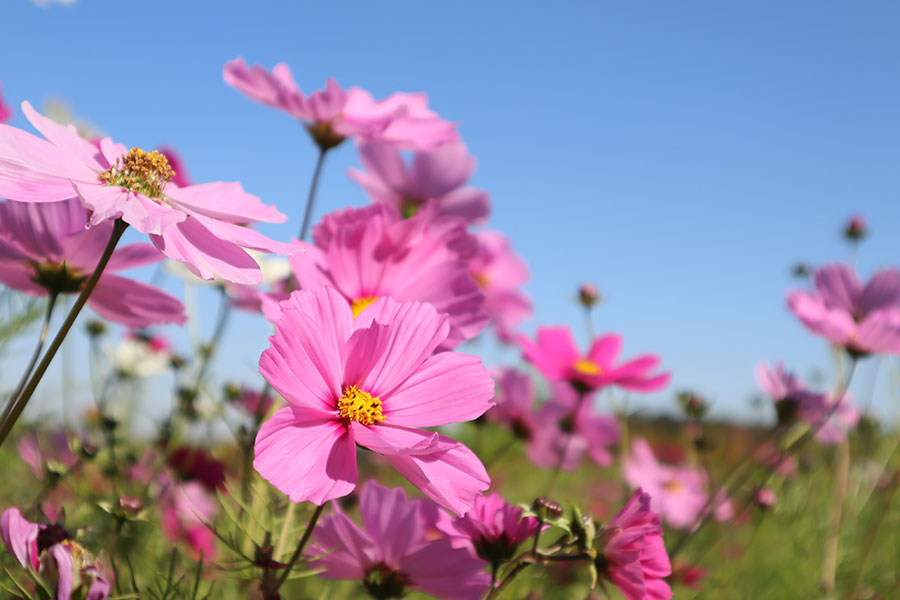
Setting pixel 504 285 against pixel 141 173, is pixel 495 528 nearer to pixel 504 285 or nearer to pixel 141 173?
pixel 141 173

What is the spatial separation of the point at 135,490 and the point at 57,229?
1.80ft

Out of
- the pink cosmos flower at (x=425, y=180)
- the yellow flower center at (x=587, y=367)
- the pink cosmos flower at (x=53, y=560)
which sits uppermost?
the pink cosmos flower at (x=425, y=180)

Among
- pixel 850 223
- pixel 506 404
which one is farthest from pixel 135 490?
pixel 850 223

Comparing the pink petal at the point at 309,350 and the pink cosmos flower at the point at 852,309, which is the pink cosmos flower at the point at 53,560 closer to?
the pink petal at the point at 309,350

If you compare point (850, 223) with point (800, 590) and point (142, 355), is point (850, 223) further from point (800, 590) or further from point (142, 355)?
point (142, 355)

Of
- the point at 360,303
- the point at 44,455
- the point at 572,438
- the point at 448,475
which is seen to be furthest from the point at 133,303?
the point at 572,438

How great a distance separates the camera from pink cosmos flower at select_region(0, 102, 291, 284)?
1.30 feet

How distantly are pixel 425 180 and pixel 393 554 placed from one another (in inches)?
16.9

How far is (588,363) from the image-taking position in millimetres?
1011

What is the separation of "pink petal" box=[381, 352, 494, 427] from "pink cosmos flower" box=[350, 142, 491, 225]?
0.39 metres

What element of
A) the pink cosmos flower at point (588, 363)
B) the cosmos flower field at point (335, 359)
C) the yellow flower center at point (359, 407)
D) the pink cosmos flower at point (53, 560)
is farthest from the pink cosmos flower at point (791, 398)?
the pink cosmos flower at point (53, 560)

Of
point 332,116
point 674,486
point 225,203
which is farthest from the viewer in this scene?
point 674,486

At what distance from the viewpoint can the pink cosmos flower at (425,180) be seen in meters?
0.81

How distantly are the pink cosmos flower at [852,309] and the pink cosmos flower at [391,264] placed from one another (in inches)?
18.7
